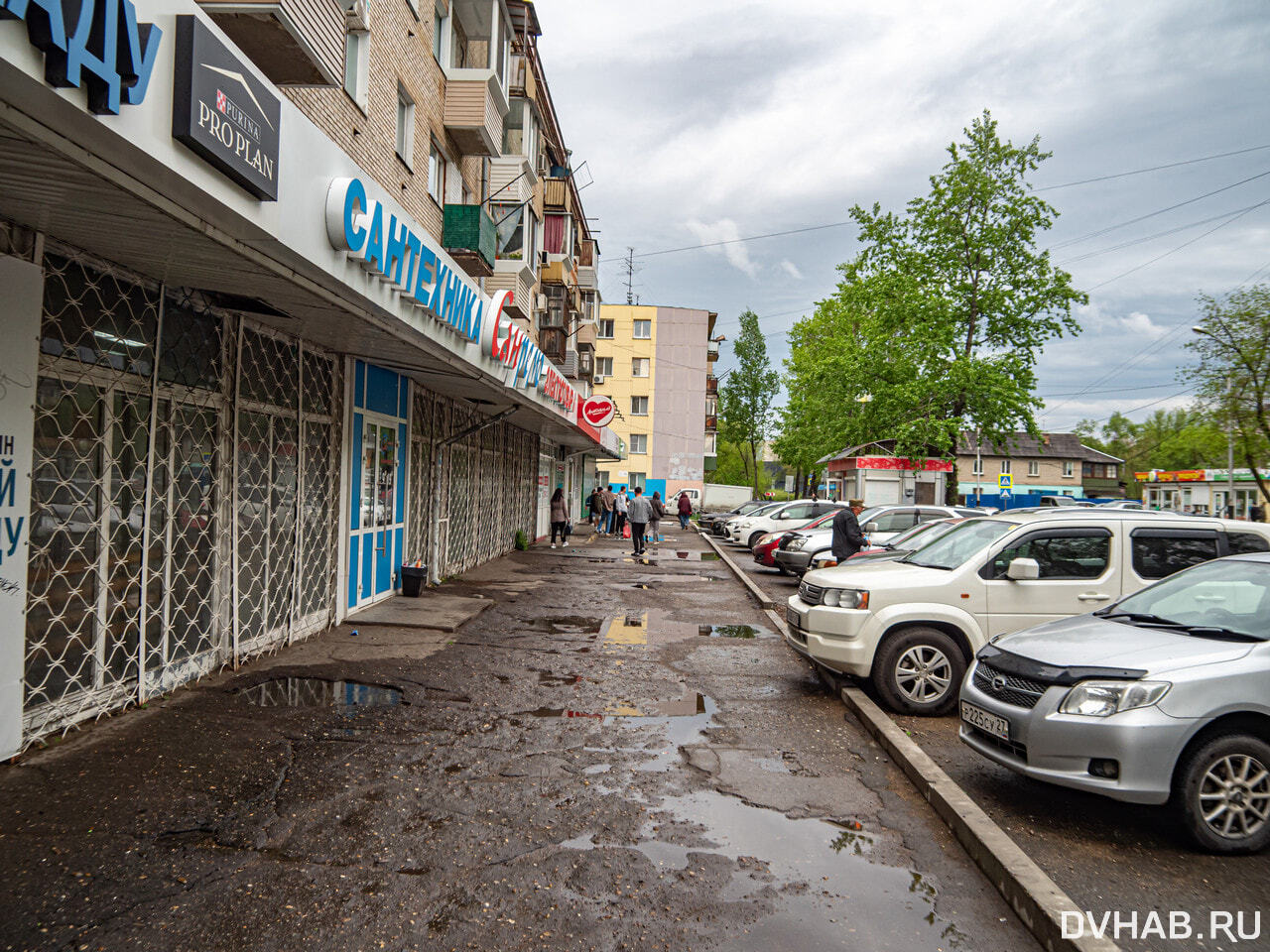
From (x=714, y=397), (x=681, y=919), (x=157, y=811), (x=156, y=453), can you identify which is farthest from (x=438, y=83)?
(x=714, y=397)

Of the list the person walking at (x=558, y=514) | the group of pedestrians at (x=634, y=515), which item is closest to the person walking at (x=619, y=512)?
the group of pedestrians at (x=634, y=515)

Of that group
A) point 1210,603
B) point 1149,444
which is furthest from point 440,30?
point 1149,444

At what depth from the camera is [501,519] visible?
2053cm

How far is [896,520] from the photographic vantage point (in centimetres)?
1705

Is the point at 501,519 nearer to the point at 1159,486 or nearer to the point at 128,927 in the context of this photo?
the point at 128,927

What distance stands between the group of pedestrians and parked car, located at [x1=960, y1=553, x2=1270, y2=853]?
54.0 feet

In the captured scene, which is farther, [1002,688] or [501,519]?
[501,519]

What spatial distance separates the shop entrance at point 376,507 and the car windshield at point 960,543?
6.55 metres

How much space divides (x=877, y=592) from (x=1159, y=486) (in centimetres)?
6808

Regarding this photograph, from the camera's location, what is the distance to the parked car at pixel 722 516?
3347 centimetres

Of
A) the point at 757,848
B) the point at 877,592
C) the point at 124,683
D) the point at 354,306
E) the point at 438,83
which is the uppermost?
the point at 438,83

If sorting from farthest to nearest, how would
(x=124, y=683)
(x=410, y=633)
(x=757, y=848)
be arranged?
(x=410, y=633)
(x=124, y=683)
(x=757, y=848)

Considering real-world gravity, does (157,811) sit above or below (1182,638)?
below

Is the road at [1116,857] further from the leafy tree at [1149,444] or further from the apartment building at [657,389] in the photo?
the leafy tree at [1149,444]
